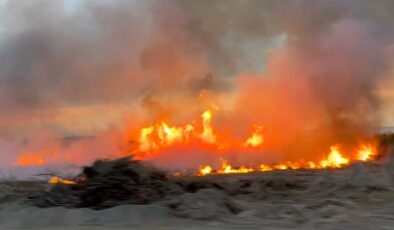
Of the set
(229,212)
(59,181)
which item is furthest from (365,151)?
(229,212)

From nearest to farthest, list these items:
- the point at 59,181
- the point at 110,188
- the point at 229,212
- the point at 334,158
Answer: the point at 229,212, the point at 110,188, the point at 59,181, the point at 334,158

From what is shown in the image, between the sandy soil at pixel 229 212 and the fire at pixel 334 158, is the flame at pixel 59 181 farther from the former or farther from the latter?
the fire at pixel 334 158

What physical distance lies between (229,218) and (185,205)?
108 cm

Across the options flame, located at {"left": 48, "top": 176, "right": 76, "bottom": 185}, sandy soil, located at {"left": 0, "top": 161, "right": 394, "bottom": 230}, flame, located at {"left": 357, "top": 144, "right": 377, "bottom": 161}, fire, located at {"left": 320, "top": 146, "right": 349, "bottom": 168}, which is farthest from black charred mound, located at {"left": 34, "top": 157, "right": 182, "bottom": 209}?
flame, located at {"left": 357, "top": 144, "right": 377, "bottom": 161}

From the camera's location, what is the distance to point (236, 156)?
104 feet

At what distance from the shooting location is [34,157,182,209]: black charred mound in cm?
1261

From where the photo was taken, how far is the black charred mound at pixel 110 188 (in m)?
12.6

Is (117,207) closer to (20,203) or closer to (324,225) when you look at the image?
(20,203)

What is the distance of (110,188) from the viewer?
12.8 m

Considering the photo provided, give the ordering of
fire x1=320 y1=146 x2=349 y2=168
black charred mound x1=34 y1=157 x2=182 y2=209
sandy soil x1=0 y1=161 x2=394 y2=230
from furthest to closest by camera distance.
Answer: fire x1=320 y1=146 x2=349 y2=168 → black charred mound x1=34 y1=157 x2=182 y2=209 → sandy soil x1=0 y1=161 x2=394 y2=230

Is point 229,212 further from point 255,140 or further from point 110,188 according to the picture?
point 255,140

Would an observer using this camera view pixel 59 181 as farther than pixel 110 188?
Yes

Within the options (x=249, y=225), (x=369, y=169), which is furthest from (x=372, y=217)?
(x=369, y=169)

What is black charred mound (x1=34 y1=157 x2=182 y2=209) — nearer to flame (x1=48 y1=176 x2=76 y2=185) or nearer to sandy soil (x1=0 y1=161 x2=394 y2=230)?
flame (x1=48 y1=176 x2=76 y2=185)
